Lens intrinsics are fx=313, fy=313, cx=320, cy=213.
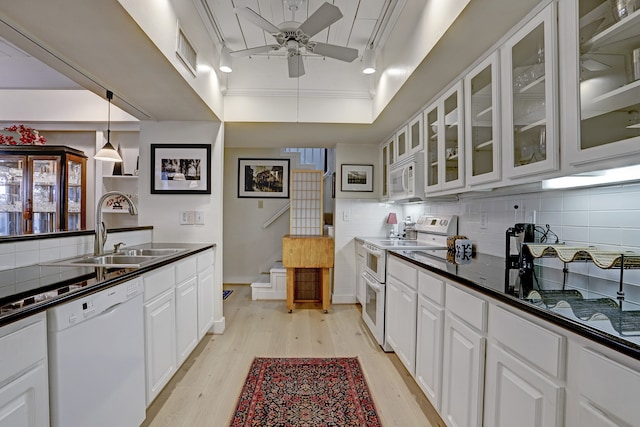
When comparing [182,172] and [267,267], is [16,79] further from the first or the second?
[267,267]

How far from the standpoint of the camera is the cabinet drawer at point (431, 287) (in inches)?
65.7

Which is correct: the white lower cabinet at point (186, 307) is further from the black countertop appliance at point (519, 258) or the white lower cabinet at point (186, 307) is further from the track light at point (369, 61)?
the track light at point (369, 61)

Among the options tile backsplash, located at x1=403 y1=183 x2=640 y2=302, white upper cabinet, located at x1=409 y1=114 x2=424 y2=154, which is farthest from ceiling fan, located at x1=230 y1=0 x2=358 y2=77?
tile backsplash, located at x1=403 y1=183 x2=640 y2=302

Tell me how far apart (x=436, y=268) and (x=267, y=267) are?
3.75m

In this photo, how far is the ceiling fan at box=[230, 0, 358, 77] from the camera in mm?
1815

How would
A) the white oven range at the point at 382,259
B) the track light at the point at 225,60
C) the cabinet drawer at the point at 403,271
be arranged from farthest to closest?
the white oven range at the point at 382,259, the track light at the point at 225,60, the cabinet drawer at the point at 403,271

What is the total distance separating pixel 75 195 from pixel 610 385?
4.97 meters

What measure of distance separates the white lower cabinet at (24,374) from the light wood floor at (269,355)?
983 millimetres

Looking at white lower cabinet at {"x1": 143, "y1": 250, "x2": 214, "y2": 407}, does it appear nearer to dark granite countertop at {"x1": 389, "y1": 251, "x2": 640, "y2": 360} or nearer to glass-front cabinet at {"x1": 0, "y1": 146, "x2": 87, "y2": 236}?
dark granite countertop at {"x1": 389, "y1": 251, "x2": 640, "y2": 360}

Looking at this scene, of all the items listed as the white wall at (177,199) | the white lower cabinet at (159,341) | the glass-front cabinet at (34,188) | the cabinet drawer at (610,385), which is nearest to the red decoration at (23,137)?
the glass-front cabinet at (34,188)

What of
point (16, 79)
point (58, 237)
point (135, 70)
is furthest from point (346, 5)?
point (16, 79)

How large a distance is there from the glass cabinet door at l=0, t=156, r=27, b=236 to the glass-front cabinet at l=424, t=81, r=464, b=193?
4499 mm

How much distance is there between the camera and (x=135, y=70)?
1.93 meters

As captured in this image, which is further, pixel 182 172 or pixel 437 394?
pixel 182 172
